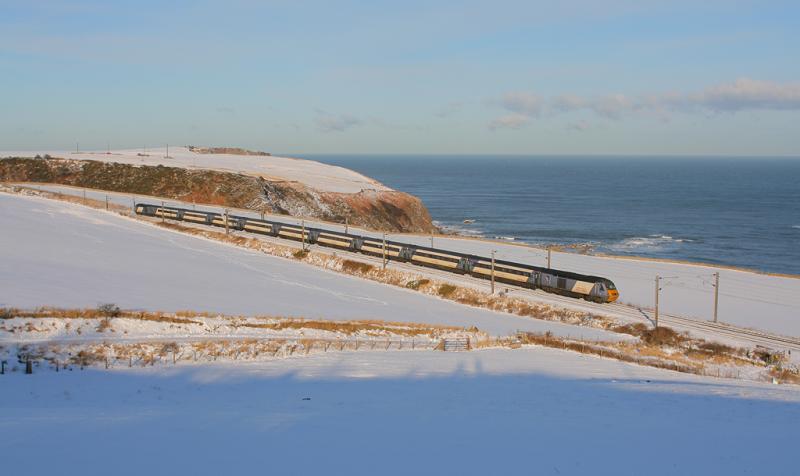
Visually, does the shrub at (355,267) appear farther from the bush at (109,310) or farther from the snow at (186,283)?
the bush at (109,310)

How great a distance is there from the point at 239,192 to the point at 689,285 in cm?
7089

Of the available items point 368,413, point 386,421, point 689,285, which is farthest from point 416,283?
point 386,421

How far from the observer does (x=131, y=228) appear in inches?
2547

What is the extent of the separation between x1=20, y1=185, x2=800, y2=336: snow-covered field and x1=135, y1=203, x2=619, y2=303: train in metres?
3.76

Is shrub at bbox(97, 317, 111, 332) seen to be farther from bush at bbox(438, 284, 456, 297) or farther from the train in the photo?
the train

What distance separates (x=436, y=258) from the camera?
53.2m

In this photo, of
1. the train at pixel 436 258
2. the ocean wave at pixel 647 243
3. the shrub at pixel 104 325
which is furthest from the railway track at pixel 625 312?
the ocean wave at pixel 647 243

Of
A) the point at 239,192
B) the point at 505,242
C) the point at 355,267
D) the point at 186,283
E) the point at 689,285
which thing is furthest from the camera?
the point at 239,192

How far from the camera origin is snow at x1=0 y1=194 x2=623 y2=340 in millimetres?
33625

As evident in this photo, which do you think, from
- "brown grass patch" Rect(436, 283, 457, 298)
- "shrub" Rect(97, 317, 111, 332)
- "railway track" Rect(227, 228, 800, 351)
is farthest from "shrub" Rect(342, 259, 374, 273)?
"shrub" Rect(97, 317, 111, 332)

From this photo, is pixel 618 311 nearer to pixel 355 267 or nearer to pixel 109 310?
pixel 355 267

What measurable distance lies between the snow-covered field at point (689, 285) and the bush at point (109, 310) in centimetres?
3146

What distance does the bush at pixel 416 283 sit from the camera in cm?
4891

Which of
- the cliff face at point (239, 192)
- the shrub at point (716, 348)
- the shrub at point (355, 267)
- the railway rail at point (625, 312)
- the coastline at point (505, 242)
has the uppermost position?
the cliff face at point (239, 192)
